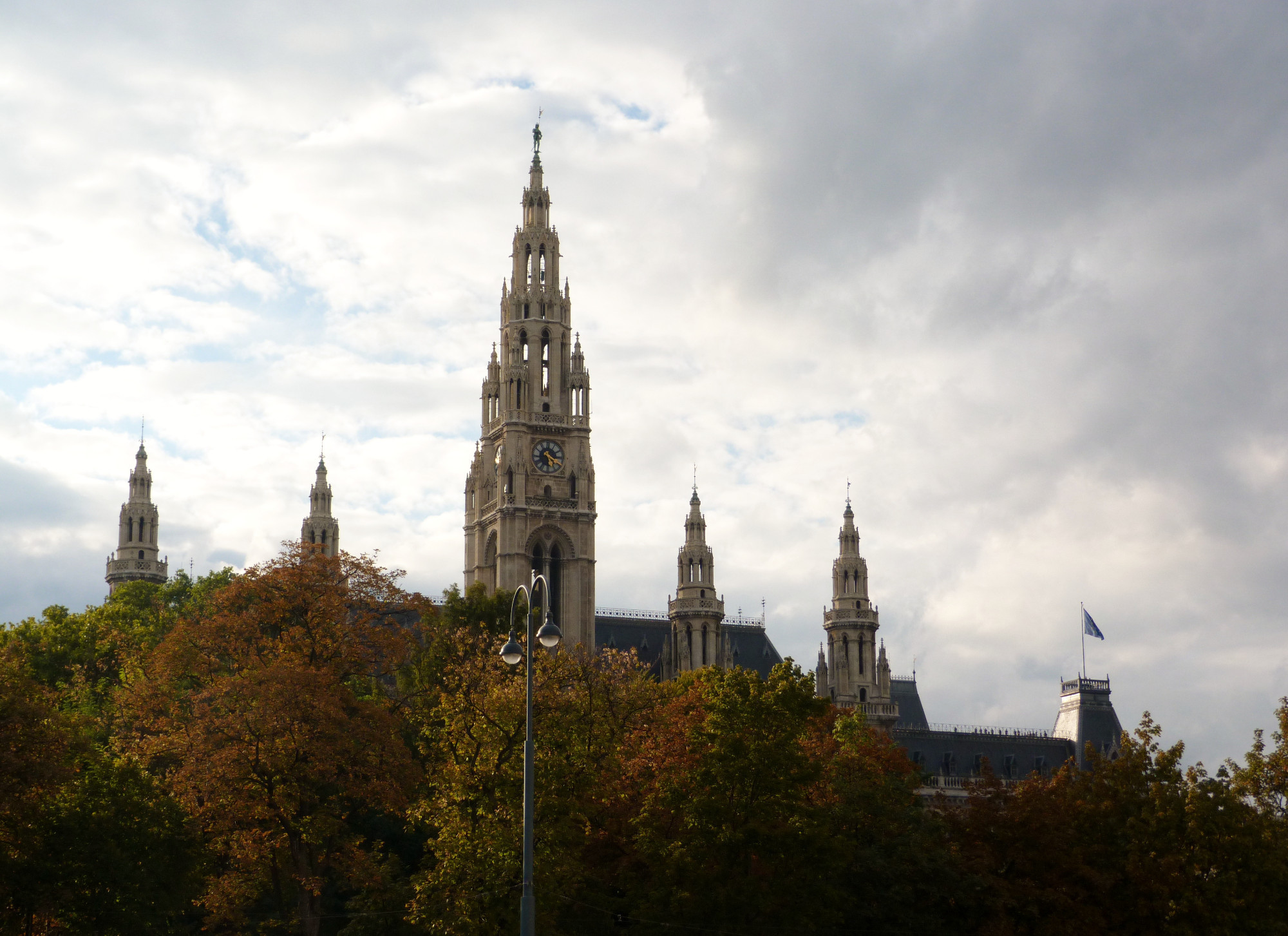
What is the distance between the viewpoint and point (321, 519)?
556 feet

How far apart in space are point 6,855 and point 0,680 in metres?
5.45

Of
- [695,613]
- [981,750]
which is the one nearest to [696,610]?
[695,613]

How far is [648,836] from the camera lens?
181 feet

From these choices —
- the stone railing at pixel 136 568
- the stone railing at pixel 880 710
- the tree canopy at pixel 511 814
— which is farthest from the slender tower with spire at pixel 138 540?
the tree canopy at pixel 511 814

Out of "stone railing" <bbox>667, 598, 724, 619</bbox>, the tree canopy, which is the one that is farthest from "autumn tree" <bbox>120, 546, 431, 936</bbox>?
"stone railing" <bbox>667, 598, 724, 619</bbox>

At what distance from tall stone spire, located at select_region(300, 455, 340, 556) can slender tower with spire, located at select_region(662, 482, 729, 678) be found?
45.2 meters

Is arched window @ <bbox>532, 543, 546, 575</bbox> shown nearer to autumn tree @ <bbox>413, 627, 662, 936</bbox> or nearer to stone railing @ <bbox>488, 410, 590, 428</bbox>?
stone railing @ <bbox>488, 410, 590, 428</bbox>

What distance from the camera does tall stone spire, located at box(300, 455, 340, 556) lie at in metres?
167

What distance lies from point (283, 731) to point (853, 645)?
8966 cm

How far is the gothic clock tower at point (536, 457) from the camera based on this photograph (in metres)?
126

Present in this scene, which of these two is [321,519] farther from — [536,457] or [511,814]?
[511,814]

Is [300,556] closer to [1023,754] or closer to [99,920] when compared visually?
[99,920]

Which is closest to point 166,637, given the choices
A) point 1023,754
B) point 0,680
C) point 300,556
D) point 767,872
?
point 300,556

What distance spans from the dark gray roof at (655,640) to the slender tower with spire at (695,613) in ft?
6.46
